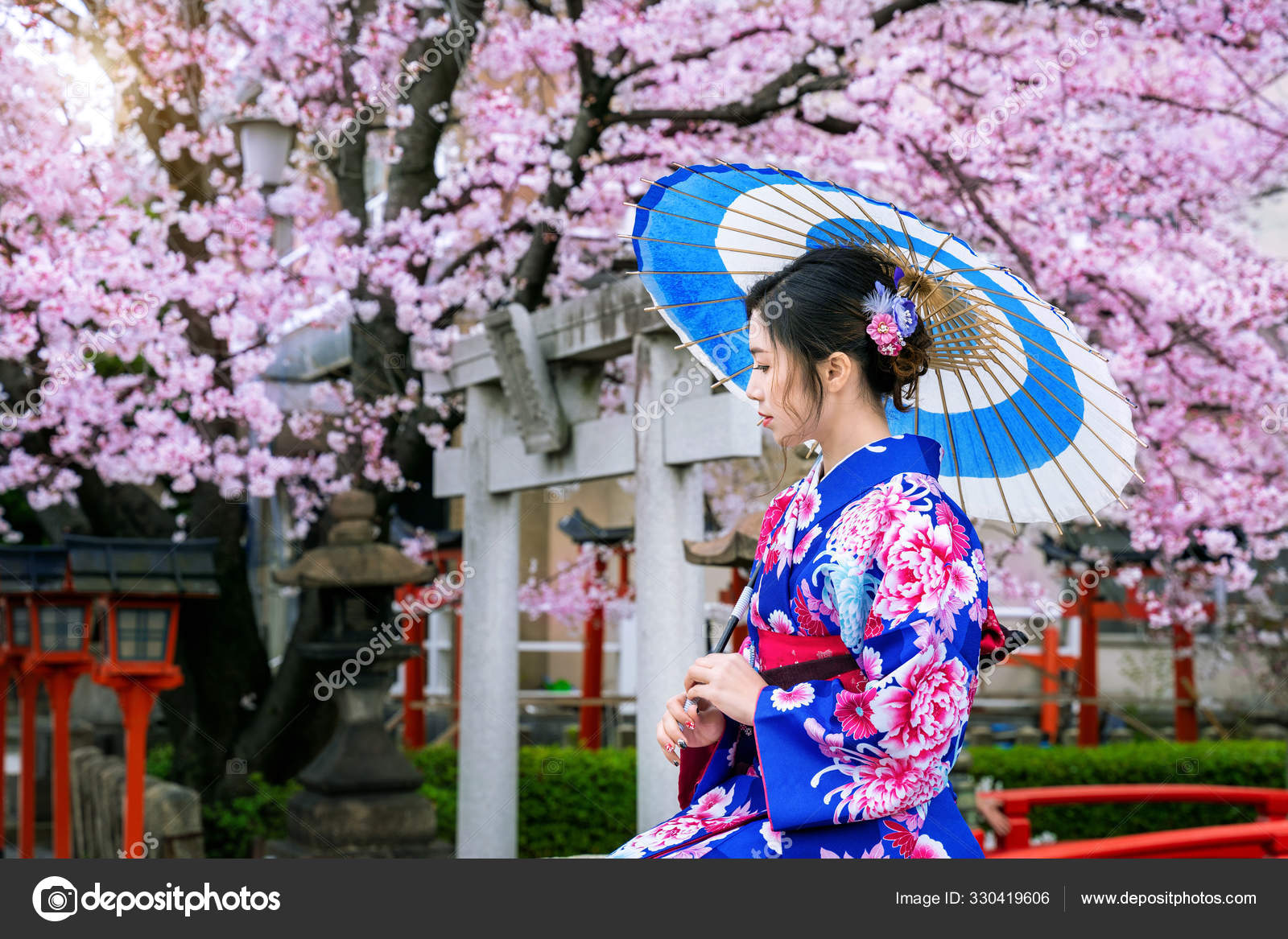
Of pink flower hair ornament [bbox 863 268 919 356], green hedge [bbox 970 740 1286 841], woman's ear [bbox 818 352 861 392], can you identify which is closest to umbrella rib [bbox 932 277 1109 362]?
pink flower hair ornament [bbox 863 268 919 356]

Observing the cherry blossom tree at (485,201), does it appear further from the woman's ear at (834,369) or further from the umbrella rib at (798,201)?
the woman's ear at (834,369)

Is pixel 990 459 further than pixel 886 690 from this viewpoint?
Yes

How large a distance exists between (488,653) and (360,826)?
1255mm

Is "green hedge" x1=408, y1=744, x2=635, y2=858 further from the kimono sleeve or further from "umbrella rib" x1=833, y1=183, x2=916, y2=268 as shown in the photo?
the kimono sleeve

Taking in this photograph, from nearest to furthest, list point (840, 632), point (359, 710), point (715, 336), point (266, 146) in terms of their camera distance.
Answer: point (840, 632) < point (715, 336) < point (359, 710) < point (266, 146)

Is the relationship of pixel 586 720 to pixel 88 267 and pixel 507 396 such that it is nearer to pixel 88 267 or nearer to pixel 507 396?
pixel 507 396

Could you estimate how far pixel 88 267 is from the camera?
719 centimetres

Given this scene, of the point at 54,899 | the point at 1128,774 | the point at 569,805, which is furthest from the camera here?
the point at 1128,774

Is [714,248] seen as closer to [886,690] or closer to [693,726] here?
[693,726]

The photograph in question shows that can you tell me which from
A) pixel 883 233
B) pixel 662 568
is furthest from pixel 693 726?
pixel 662 568

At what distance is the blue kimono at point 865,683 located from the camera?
6.02ft

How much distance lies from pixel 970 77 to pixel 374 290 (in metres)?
4.25

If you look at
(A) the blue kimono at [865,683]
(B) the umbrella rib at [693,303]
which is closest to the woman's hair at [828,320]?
(A) the blue kimono at [865,683]

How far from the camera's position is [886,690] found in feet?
5.97
